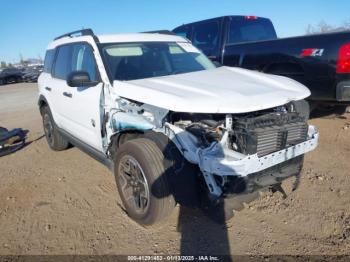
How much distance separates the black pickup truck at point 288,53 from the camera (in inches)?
183

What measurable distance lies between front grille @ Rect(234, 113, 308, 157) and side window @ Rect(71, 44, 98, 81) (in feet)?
6.62

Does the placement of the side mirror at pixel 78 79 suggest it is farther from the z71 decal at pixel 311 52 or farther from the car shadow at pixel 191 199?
the z71 decal at pixel 311 52

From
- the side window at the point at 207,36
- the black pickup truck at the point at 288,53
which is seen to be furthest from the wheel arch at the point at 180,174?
the side window at the point at 207,36

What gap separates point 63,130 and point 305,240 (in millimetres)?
3932

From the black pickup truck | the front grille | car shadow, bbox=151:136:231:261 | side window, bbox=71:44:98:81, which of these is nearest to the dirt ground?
car shadow, bbox=151:136:231:261

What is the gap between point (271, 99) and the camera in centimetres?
298

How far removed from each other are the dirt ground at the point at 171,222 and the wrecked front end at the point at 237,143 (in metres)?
0.51

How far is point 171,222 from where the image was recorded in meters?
3.52

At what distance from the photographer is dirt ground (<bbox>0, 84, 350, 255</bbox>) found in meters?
3.08

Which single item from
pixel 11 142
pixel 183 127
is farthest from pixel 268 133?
pixel 11 142

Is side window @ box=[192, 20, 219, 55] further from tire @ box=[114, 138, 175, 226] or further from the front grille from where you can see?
tire @ box=[114, 138, 175, 226]

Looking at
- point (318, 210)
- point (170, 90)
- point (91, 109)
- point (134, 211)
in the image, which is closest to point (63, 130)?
point (91, 109)

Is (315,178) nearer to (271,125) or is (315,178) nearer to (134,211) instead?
(271,125)

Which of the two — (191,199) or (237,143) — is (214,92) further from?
(191,199)
